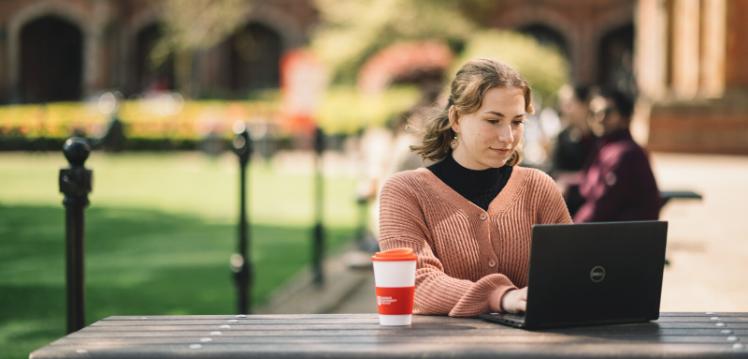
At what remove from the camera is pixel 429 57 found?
7598mm

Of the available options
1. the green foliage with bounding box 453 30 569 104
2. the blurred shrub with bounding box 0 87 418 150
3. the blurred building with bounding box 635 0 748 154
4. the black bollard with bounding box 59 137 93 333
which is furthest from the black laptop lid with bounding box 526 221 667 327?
the green foliage with bounding box 453 30 569 104

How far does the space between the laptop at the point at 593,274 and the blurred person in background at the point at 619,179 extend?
3.11 m

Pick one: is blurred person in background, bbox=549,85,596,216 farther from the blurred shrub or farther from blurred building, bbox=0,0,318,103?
blurred building, bbox=0,0,318,103

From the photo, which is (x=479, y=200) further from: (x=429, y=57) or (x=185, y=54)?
(x=185, y=54)

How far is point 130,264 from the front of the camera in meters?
8.76

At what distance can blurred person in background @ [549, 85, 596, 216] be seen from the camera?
24.9 ft

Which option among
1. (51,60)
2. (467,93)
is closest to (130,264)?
(467,93)

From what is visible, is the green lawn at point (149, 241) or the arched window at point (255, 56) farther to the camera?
the arched window at point (255, 56)

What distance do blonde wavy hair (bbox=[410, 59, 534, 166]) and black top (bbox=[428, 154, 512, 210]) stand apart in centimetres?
9

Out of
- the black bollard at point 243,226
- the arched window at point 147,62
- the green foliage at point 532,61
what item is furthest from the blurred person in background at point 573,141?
the arched window at point 147,62

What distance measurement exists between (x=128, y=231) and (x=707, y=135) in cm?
1173

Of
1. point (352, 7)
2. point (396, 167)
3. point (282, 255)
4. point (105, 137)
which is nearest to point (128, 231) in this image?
point (282, 255)

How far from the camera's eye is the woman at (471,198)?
9.34 feet

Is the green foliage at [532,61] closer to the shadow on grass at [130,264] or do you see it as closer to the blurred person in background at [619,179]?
the shadow on grass at [130,264]
